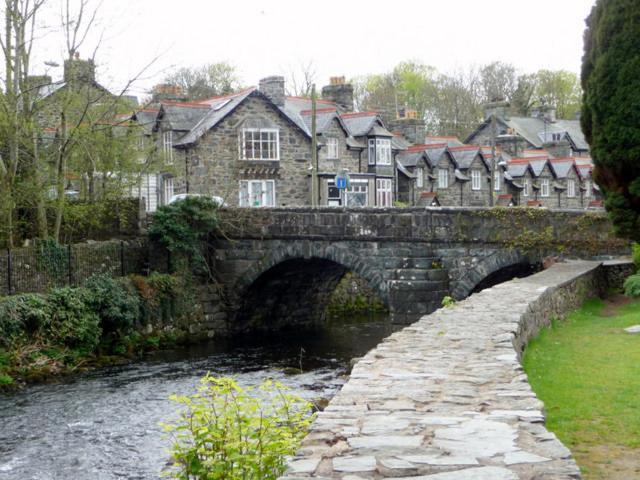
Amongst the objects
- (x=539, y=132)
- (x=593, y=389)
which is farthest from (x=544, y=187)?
(x=593, y=389)

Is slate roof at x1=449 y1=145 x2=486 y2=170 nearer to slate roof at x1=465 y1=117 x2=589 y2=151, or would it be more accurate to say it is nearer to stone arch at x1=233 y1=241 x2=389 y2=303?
slate roof at x1=465 y1=117 x2=589 y2=151

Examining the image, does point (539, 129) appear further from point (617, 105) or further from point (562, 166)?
point (617, 105)

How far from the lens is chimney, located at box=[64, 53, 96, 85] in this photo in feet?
73.3

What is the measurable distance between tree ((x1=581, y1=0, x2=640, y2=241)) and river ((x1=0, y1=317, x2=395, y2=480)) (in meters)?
6.63

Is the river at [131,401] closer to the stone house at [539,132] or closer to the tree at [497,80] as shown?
the stone house at [539,132]

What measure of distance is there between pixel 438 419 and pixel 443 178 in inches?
1679

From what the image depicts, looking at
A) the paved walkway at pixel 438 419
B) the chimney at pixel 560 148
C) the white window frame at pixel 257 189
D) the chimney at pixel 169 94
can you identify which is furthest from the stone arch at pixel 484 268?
the chimney at pixel 560 148

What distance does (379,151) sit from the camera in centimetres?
4325

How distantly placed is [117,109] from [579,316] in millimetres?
15086

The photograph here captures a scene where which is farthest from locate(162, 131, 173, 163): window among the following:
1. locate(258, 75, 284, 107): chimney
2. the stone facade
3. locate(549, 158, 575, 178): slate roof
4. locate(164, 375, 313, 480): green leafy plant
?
locate(164, 375, 313, 480): green leafy plant

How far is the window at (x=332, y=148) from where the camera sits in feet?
134

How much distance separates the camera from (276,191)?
37594 millimetres

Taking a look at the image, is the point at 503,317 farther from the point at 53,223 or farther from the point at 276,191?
the point at 276,191

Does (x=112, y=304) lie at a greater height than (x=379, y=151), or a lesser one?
lesser
